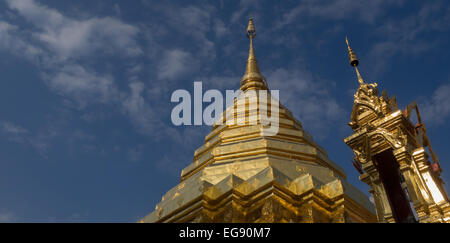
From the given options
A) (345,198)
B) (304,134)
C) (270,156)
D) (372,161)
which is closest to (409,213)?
(372,161)

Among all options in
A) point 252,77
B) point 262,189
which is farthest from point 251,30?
point 262,189

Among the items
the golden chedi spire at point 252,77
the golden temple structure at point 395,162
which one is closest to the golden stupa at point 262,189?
the golden temple structure at point 395,162

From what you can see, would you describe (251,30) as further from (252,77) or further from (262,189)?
(262,189)

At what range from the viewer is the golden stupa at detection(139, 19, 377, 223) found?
1205 cm

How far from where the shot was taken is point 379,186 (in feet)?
25.6

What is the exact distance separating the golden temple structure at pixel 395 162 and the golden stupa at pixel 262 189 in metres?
3.74

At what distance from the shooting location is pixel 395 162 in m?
7.96

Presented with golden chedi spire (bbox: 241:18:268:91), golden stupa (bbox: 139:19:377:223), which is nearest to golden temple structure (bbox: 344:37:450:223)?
golden stupa (bbox: 139:19:377:223)

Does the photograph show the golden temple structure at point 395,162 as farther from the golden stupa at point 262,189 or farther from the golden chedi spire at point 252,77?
the golden chedi spire at point 252,77

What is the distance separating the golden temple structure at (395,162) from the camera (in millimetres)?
7191

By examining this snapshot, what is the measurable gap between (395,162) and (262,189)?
4.74 meters
